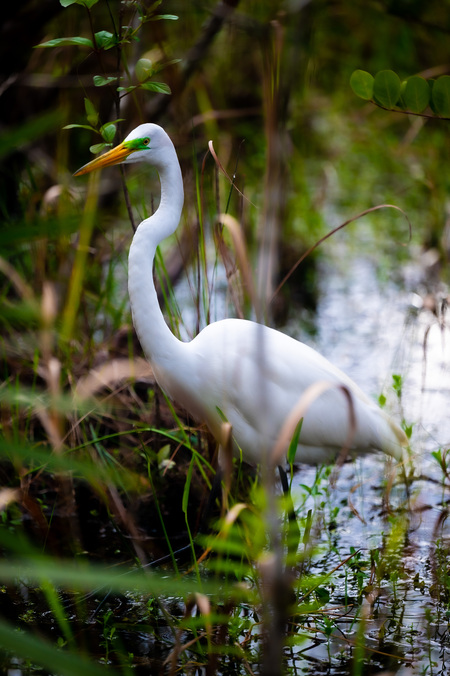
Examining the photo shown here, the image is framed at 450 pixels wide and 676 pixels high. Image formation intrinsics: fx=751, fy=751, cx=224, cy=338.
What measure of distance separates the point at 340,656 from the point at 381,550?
52 centimetres

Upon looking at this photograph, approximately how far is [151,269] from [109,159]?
0.31 meters

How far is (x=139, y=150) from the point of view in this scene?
78.8 inches

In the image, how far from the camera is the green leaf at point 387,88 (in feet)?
5.82

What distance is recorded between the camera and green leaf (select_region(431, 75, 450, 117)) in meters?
1.73

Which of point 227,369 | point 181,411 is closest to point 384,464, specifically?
point 181,411

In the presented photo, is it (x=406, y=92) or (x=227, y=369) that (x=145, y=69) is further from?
(x=227, y=369)

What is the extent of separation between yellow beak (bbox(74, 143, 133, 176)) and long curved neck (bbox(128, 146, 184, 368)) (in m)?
0.11

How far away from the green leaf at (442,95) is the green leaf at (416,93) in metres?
0.02

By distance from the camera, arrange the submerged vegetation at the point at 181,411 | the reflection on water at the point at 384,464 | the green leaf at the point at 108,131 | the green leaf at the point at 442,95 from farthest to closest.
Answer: the green leaf at the point at 108,131
the reflection on water at the point at 384,464
the green leaf at the point at 442,95
the submerged vegetation at the point at 181,411

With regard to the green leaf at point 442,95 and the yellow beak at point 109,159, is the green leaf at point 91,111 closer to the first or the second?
the yellow beak at point 109,159

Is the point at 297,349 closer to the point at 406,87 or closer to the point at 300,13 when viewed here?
the point at 406,87

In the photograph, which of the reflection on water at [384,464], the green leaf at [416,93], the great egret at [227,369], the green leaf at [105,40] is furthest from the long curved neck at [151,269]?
the reflection on water at [384,464]

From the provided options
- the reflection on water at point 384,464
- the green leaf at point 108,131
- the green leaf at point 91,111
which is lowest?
the reflection on water at point 384,464

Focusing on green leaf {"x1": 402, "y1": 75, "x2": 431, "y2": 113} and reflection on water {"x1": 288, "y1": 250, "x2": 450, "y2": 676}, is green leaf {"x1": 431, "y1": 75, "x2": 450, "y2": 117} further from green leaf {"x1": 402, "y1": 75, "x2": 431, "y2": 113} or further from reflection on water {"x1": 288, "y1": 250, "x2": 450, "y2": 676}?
reflection on water {"x1": 288, "y1": 250, "x2": 450, "y2": 676}
